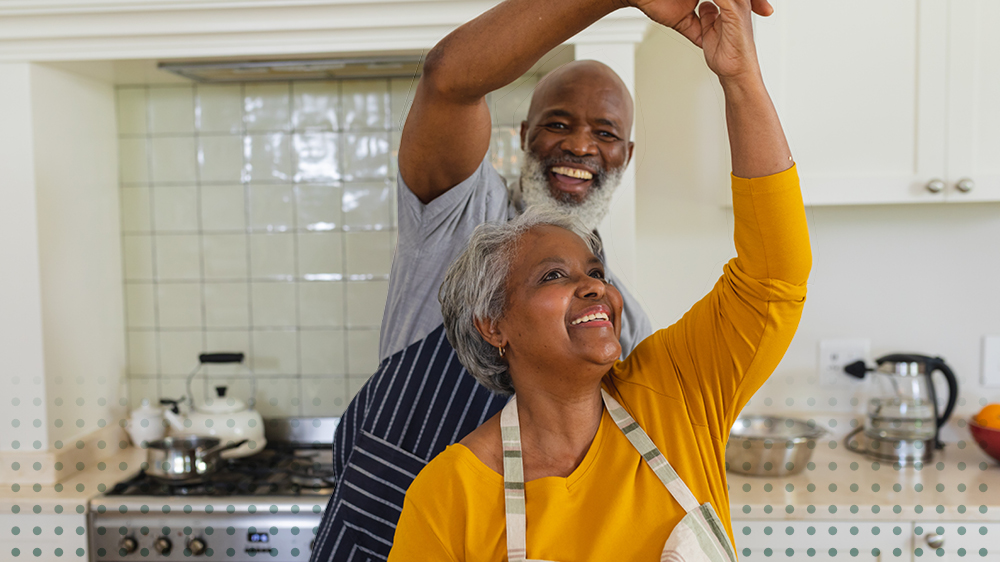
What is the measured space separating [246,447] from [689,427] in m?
1.57

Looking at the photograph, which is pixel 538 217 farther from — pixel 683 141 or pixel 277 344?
pixel 277 344

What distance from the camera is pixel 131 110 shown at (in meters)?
2.23

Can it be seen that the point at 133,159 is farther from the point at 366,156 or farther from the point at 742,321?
the point at 742,321

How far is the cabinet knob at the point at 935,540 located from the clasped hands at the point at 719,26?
1359 mm

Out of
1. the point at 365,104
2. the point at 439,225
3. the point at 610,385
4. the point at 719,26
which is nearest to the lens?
the point at 719,26

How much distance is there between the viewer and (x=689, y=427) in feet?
2.83

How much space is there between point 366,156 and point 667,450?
1599mm

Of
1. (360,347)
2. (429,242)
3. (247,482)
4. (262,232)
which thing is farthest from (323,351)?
(429,242)

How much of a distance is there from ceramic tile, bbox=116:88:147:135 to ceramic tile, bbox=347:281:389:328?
83 centimetres

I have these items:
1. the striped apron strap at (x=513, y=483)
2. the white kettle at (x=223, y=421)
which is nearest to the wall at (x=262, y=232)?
the white kettle at (x=223, y=421)

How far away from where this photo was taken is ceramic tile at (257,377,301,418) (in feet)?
7.43

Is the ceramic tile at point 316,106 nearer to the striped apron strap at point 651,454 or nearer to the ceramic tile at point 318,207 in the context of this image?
the ceramic tile at point 318,207

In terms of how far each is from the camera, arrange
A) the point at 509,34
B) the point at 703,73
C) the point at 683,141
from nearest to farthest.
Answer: the point at 509,34 → the point at 703,73 → the point at 683,141

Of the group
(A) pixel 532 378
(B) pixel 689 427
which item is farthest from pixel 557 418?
(B) pixel 689 427
